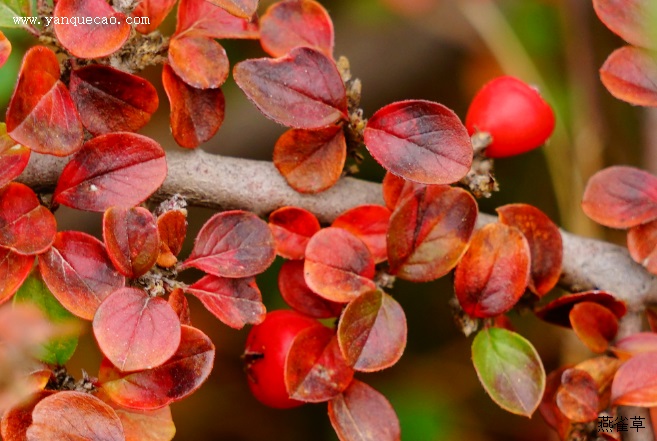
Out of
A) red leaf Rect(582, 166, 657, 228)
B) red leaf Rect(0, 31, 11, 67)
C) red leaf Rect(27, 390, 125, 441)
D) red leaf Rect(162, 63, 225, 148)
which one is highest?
red leaf Rect(0, 31, 11, 67)

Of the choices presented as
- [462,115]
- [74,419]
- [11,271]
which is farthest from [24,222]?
[462,115]

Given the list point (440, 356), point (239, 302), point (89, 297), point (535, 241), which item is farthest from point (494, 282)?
point (440, 356)

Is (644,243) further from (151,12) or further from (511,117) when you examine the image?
(151,12)

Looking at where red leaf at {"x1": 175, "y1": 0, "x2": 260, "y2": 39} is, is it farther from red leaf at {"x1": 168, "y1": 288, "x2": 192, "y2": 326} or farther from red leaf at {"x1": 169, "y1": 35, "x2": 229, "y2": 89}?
red leaf at {"x1": 168, "y1": 288, "x2": 192, "y2": 326}

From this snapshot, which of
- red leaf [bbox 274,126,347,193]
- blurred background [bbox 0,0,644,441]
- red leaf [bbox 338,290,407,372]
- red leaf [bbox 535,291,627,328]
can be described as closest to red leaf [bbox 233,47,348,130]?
red leaf [bbox 274,126,347,193]

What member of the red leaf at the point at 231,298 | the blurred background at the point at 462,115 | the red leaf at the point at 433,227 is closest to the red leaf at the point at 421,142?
the red leaf at the point at 433,227

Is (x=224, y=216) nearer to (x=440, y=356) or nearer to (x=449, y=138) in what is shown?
(x=449, y=138)

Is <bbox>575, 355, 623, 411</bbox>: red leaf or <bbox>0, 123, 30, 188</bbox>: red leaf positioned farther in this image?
<bbox>575, 355, 623, 411</bbox>: red leaf
